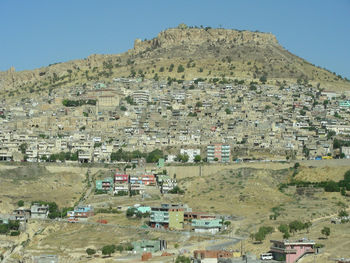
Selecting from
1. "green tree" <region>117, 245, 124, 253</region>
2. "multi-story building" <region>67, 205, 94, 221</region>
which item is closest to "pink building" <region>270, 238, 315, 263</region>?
"green tree" <region>117, 245, 124, 253</region>

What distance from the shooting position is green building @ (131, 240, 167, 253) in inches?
2736

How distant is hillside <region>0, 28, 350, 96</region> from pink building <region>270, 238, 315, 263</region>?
82714mm

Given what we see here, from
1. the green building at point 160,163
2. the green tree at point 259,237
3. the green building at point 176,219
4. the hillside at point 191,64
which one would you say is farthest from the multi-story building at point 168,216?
the hillside at point 191,64

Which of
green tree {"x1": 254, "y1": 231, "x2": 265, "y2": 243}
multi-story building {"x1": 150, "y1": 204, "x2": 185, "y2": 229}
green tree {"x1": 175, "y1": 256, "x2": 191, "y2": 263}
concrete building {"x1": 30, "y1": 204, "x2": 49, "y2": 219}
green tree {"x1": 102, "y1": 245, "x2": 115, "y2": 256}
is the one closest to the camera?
green tree {"x1": 175, "y1": 256, "x2": 191, "y2": 263}

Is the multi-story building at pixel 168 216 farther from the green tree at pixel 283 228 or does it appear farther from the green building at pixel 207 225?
the green tree at pixel 283 228

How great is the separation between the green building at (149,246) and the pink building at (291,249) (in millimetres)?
9876

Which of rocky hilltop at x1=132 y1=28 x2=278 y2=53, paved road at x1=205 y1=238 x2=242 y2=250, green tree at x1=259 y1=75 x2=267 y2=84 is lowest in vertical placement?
paved road at x1=205 y1=238 x2=242 y2=250

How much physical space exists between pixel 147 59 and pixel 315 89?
2868cm

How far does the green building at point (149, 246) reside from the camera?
69500 mm

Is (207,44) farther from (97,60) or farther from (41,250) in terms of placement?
(41,250)

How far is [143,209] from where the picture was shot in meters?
81.4

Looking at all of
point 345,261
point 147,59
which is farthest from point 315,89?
point 345,261

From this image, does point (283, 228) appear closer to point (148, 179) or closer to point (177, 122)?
point (148, 179)

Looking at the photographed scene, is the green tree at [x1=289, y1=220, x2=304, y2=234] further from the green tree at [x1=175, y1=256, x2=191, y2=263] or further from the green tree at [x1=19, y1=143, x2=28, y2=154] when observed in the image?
the green tree at [x1=19, y1=143, x2=28, y2=154]
